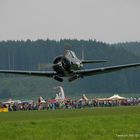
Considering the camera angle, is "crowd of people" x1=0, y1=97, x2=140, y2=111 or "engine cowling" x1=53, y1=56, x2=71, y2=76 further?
"crowd of people" x1=0, y1=97, x2=140, y2=111

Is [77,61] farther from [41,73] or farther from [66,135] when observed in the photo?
[66,135]

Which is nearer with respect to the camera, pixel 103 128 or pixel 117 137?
pixel 117 137

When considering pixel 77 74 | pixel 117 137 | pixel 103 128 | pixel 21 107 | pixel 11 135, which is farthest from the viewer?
pixel 21 107

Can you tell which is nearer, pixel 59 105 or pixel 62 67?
pixel 62 67

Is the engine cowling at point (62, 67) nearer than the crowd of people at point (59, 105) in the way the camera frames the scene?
Yes

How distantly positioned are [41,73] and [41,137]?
33372mm

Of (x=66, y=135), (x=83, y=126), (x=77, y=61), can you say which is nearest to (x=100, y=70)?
(x=77, y=61)

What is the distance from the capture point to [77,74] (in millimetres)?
53000

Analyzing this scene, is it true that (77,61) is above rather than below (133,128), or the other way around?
above

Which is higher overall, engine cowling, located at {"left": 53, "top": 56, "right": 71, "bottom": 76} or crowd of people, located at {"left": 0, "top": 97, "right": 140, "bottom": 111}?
engine cowling, located at {"left": 53, "top": 56, "right": 71, "bottom": 76}

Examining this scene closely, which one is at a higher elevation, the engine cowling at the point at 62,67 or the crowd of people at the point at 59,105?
the engine cowling at the point at 62,67

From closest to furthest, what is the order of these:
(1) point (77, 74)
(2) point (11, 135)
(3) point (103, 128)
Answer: (2) point (11, 135)
(3) point (103, 128)
(1) point (77, 74)

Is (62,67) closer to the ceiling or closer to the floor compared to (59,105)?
closer to the ceiling

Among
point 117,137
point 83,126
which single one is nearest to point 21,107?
point 83,126
